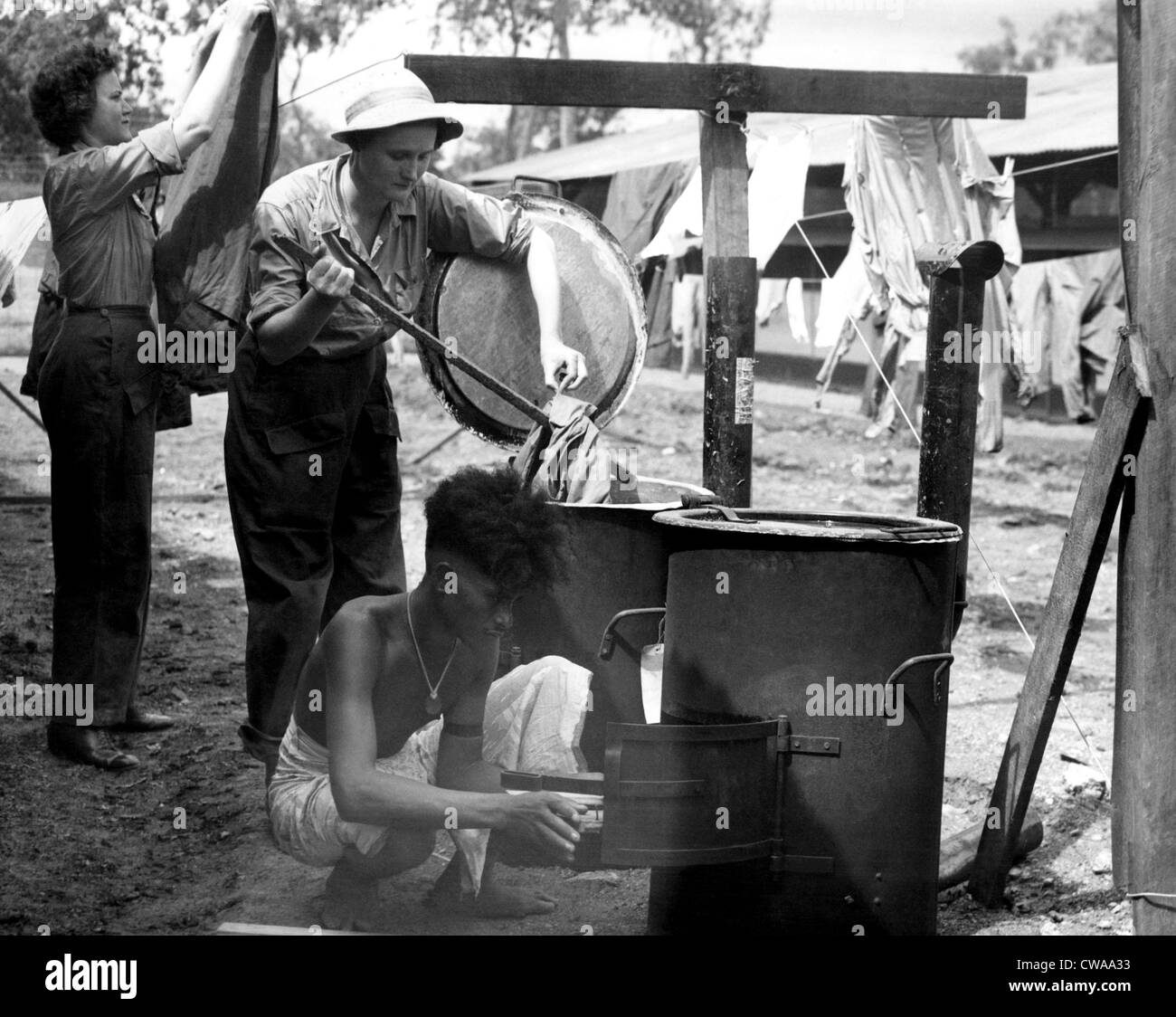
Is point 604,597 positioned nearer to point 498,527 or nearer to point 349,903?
point 498,527

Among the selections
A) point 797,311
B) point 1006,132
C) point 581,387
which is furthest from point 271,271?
point 1006,132

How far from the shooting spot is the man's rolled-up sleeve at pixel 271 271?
343 cm

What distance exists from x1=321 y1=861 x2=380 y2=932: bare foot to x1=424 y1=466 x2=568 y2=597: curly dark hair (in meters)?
0.79

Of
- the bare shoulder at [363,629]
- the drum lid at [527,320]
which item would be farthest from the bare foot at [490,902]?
the drum lid at [527,320]

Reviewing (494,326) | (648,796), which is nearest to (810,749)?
(648,796)

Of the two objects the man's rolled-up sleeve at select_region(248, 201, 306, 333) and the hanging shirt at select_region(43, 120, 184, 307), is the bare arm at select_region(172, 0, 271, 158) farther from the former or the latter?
the man's rolled-up sleeve at select_region(248, 201, 306, 333)

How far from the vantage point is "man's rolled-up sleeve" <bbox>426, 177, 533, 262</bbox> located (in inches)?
149

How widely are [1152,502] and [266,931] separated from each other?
7.33 feet

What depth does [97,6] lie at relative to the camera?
436cm

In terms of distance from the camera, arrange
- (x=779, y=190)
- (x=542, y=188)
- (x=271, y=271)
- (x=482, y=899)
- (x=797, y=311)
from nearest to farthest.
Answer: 1. (x=482, y=899)
2. (x=271, y=271)
3. (x=542, y=188)
4. (x=779, y=190)
5. (x=797, y=311)

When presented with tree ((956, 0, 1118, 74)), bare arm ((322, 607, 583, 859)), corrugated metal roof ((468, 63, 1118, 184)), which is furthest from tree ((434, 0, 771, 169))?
tree ((956, 0, 1118, 74))

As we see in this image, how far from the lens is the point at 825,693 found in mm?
2785

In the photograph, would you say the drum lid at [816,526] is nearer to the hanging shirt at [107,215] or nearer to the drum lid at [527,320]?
the drum lid at [527,320]
